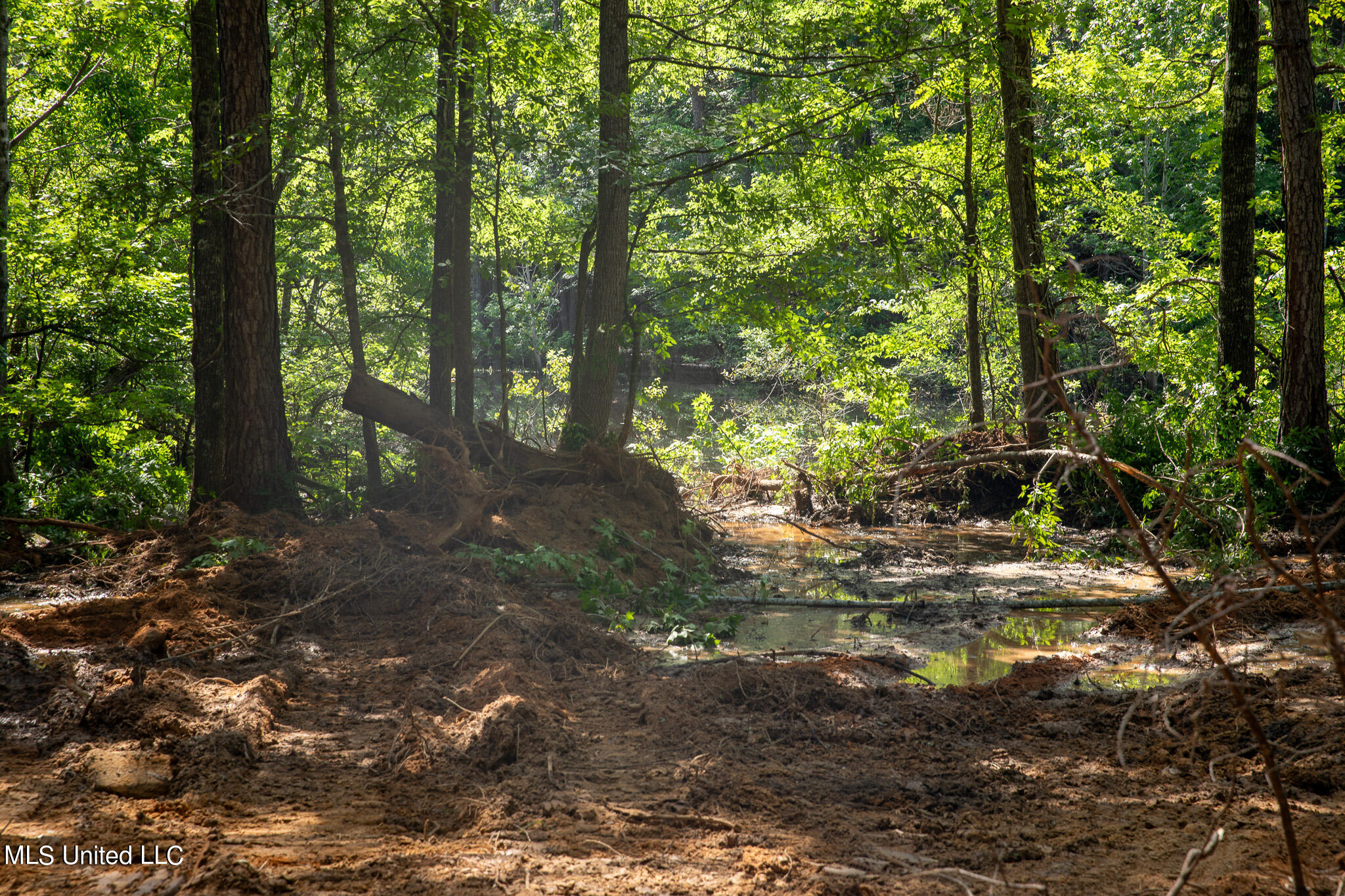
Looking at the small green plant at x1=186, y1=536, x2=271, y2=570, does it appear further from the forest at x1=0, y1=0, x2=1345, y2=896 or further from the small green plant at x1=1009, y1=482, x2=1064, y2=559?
the small green plant at x1=1009, y1=482, x2=1064, y2=559

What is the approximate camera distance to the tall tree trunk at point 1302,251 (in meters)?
8.99

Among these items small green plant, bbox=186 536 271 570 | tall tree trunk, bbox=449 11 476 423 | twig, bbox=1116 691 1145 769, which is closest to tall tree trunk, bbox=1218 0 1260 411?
twig, bbox=1116 691 1145 769

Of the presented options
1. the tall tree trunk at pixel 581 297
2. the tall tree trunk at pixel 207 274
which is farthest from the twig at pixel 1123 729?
the tall tree trunk at pixel 207 274

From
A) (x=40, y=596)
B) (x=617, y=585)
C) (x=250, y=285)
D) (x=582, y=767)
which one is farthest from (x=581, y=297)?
(x=582, y=767)

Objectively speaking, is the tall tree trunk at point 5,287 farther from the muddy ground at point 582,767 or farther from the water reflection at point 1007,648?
the water reflection at point 1007,648

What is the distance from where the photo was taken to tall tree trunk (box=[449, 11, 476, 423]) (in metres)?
11.3

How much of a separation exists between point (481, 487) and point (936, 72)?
34.5ft

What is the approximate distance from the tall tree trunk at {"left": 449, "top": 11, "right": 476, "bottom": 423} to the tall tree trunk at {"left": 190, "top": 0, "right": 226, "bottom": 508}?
114 inches

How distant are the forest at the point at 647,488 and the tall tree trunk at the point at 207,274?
0.24 feet

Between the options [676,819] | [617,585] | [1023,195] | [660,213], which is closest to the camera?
[676,819]

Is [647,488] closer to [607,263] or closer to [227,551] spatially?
[607,263]

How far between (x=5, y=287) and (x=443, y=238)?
18.0 feet

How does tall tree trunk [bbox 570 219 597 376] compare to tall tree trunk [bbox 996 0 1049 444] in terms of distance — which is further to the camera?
tall tree trunk [bbox 996 0 1049 444]

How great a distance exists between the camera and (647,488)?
10656 mm
